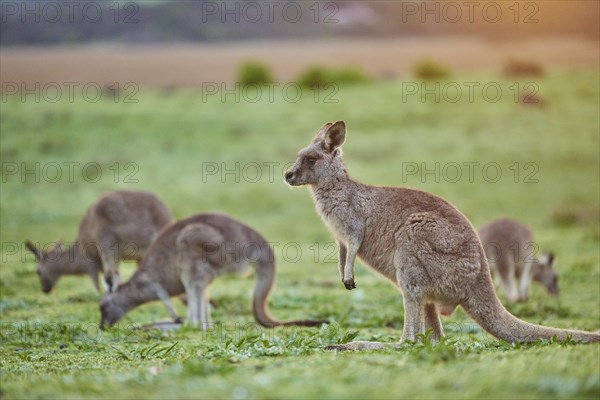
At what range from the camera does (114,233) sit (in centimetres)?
1502

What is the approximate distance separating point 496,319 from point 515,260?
7620 millimetres

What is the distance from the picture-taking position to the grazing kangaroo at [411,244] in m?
8.23

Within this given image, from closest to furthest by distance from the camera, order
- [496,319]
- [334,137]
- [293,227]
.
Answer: [496,319], [334,137], [293,227]

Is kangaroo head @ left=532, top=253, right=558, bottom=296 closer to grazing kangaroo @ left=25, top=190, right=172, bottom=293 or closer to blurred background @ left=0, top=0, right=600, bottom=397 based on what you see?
blurred background @ left=0, top=0, right=600, bottom=397

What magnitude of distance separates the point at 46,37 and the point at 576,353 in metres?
62.3

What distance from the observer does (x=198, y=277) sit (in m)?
12.3

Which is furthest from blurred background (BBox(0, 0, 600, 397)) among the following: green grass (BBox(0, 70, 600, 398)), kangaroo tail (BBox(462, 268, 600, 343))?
kangaroo tail (BBox(462, 268, 600, 343))

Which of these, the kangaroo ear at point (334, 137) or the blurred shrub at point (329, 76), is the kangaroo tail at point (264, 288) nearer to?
the kangaroo ear at point (334, 137)

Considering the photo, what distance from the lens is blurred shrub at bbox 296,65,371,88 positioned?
45.2 metres

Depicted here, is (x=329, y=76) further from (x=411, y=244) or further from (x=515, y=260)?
(x=411, y=244)

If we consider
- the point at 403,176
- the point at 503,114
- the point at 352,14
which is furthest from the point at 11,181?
the point at 352,14

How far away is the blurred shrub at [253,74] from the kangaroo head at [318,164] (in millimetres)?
35915

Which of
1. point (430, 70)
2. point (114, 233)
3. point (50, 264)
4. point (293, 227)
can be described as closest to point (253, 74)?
point (430, 70)

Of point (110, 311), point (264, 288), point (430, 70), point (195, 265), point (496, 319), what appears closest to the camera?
point (496, 319)
